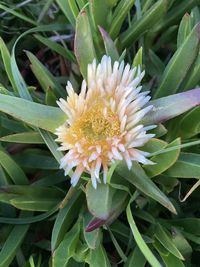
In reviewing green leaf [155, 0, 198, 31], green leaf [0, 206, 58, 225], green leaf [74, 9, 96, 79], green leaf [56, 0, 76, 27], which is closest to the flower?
green leaf [74, 9, 96, 79]

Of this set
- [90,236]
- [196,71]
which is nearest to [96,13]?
[196,71]

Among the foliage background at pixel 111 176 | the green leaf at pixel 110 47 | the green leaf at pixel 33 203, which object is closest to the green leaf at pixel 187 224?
the foliage background at pixel 111 176

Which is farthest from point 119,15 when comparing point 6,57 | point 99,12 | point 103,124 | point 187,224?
point 187,224

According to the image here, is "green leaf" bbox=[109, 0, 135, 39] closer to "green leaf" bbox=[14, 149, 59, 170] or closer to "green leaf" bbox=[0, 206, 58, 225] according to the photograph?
"green leaf" bbox=[14, 149, 59, 170]

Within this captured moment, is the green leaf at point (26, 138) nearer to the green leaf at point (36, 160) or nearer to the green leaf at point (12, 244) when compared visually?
the green leaf at point (36, 160)

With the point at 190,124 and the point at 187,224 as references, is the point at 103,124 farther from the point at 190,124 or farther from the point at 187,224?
the point at 187,224

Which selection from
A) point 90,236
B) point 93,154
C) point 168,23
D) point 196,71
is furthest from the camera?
point 168,23

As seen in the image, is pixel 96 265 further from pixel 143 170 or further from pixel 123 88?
pixel 123 88
